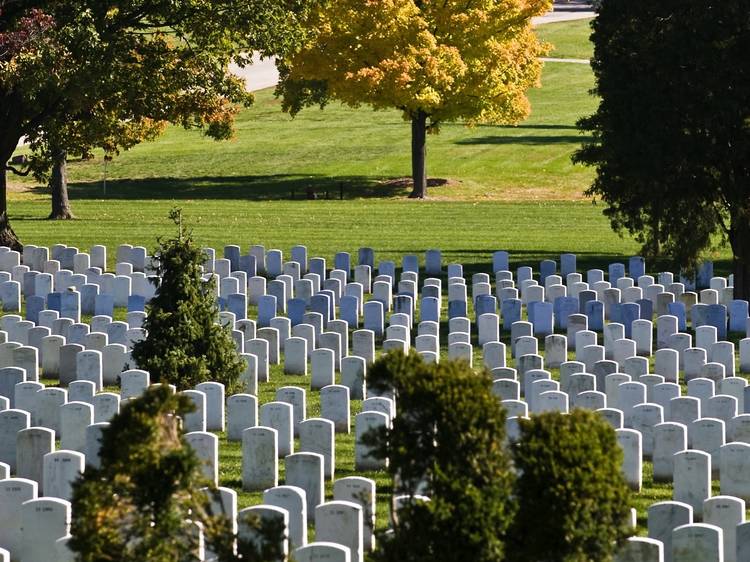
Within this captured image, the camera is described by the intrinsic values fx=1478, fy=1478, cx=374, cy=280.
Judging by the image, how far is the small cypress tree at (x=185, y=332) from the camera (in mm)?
16125

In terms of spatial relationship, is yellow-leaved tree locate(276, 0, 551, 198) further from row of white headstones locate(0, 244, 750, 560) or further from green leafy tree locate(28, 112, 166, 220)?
row of white headstones locate(0, 244, 750, 560)

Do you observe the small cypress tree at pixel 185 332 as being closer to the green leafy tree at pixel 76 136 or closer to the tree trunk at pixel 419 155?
the green leafy tree at pixel 76 136

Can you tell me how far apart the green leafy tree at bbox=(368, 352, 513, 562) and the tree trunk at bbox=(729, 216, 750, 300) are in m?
15.9

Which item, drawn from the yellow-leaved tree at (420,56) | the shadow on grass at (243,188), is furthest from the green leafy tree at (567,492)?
the shadow on grass at (243,188)

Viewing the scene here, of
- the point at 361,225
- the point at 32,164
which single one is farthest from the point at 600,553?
the point at 361,225

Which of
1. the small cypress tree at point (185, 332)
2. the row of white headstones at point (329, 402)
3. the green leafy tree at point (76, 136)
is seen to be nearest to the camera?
the row of white headstones at point (329, 402)

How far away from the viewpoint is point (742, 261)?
923 inches

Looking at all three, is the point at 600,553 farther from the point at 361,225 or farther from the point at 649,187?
the point at 361,225

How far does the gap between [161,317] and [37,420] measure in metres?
2.00

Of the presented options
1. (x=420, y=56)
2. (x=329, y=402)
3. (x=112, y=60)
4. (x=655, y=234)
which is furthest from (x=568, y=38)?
(x=329, y=402)

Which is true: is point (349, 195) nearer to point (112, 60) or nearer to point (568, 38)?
point (112, 60)

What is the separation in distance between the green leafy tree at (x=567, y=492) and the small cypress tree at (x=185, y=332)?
28.0 ft

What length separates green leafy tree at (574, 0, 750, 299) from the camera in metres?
22.5

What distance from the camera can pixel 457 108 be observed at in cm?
4184
